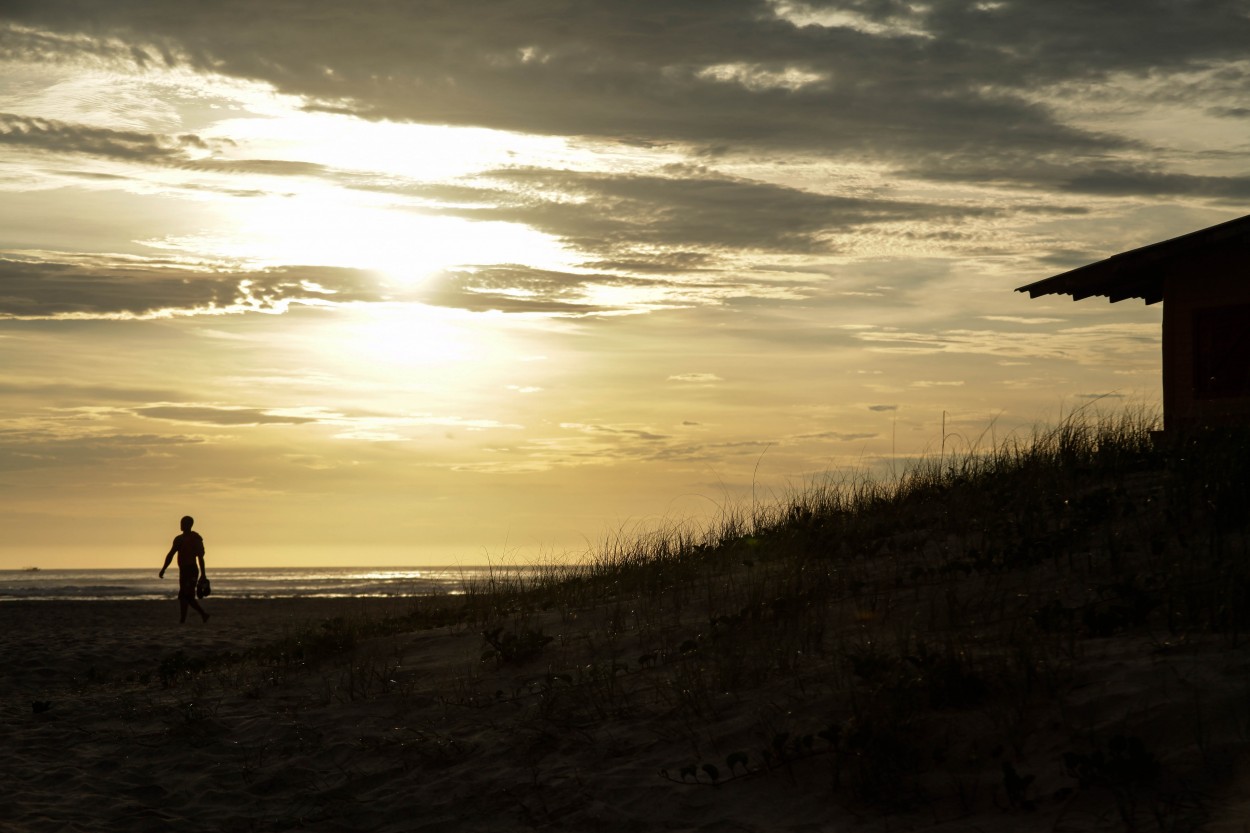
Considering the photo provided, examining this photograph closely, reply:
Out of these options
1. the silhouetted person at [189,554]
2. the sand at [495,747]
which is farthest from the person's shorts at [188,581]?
the sand at [495,747]

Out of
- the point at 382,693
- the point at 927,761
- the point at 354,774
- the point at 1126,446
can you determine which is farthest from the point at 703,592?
the point at 1126,446

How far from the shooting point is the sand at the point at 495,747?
4.89 meters

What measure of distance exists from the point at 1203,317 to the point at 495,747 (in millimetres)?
11569

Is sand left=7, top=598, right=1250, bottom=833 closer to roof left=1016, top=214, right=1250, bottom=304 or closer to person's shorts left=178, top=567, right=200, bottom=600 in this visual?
person's shorts left=178, top=567, right=200, bottom=600

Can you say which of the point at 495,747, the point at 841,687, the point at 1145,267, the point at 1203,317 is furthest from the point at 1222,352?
the point at 495,747

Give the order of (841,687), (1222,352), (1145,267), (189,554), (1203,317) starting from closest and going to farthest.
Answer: (841,687) < (1222,352) < (1203,317) < (1145,267) < (189,554)

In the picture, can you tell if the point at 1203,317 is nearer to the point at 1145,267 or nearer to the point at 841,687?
the point at 1145,267

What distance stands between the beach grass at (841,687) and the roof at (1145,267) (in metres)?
3.33

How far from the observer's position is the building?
41.7 ft

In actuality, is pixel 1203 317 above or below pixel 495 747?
above

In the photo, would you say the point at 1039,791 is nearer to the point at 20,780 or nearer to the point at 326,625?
the point at 20,780

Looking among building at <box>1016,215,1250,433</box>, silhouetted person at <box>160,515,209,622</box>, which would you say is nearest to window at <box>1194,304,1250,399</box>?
building at <box>1016,215,1250,433</box>

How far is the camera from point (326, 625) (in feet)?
38.4

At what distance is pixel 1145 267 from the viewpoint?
13.7m
